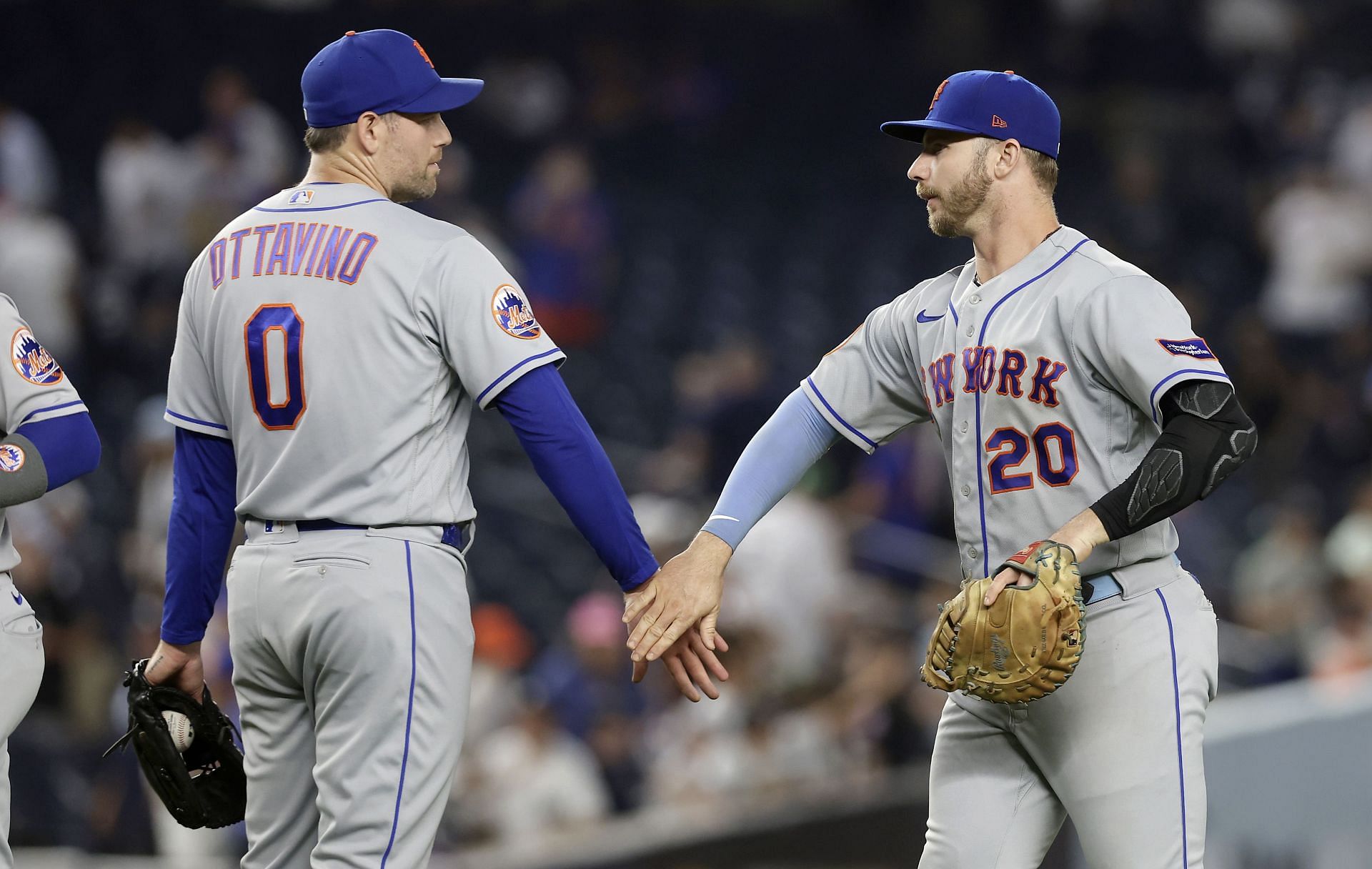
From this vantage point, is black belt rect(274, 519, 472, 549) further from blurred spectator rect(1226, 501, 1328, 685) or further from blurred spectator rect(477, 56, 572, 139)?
blurred spectator rect(477, 56, 572, 139)

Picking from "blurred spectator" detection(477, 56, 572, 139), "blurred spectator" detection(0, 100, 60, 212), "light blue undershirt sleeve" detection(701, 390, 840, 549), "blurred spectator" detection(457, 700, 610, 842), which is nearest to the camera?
"light blue undershirt sleeve" detection(701, 390, 840, 549)

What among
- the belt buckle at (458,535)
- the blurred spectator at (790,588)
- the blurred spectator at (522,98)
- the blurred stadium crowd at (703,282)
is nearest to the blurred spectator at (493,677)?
the blurred stadium crowd at (703,282)

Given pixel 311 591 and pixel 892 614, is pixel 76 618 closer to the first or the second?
pixel 892 614

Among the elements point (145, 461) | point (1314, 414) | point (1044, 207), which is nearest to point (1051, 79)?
point (1314, 414)

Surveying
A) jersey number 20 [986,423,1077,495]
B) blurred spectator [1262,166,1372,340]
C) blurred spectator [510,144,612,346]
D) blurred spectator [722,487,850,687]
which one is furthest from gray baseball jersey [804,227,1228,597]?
blurred spectator [1262,166,1372,340]

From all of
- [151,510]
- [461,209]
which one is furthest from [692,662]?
[461,209]

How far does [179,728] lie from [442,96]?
136 cm

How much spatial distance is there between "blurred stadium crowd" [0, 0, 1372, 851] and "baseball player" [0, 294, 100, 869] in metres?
3.47

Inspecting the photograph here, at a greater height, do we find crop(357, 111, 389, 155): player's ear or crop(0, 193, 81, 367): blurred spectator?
crop(357, 111, 389, 155): player's ear

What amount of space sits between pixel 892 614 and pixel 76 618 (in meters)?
3.73

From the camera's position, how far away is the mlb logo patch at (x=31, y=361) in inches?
126

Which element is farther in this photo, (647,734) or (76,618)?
(76,618)

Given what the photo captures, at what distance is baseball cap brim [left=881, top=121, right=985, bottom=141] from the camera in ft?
11.1

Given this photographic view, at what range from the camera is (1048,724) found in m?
3.27
